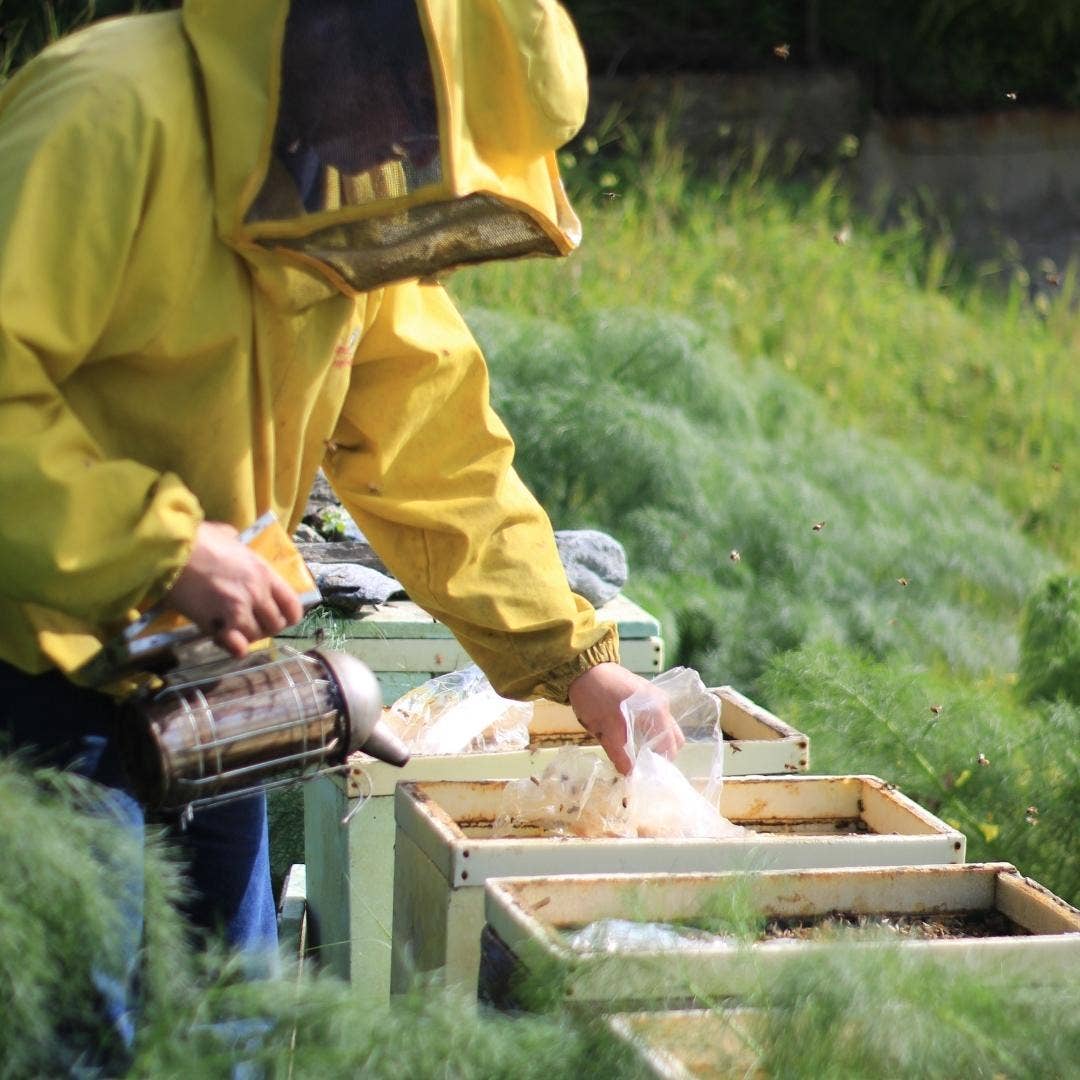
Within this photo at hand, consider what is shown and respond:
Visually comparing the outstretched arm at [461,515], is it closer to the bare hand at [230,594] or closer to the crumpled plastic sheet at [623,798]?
the crumpled plastic sheet at [623,798]

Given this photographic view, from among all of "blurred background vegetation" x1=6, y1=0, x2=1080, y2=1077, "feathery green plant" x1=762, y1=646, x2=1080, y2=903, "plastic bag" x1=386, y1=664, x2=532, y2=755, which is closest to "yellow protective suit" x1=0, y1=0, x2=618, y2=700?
"blurred background vegetation" x1=6, y1=0, x2=1080, y2=1077

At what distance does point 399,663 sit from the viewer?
10.7ft

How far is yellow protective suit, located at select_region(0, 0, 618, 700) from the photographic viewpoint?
1761mm

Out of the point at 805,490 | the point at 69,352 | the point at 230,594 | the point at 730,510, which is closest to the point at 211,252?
the point at 69,352

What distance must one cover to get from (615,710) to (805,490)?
124 inches

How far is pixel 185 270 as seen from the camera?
6.18 feet

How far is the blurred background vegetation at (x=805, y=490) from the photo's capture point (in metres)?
1.69

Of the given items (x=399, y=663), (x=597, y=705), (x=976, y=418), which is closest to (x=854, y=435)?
(x=976, y=418)

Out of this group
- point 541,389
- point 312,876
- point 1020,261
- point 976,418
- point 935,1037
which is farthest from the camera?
point 1020,261

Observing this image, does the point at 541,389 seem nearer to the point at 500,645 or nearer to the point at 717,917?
the point at 500,645

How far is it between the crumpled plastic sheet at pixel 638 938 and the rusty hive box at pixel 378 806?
552 mm

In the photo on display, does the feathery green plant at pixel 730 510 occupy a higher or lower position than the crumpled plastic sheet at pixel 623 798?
lower

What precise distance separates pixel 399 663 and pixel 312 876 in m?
0.44

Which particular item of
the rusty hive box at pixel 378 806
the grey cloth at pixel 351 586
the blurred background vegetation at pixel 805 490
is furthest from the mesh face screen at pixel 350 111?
the grey cloth at pixel 351 586
